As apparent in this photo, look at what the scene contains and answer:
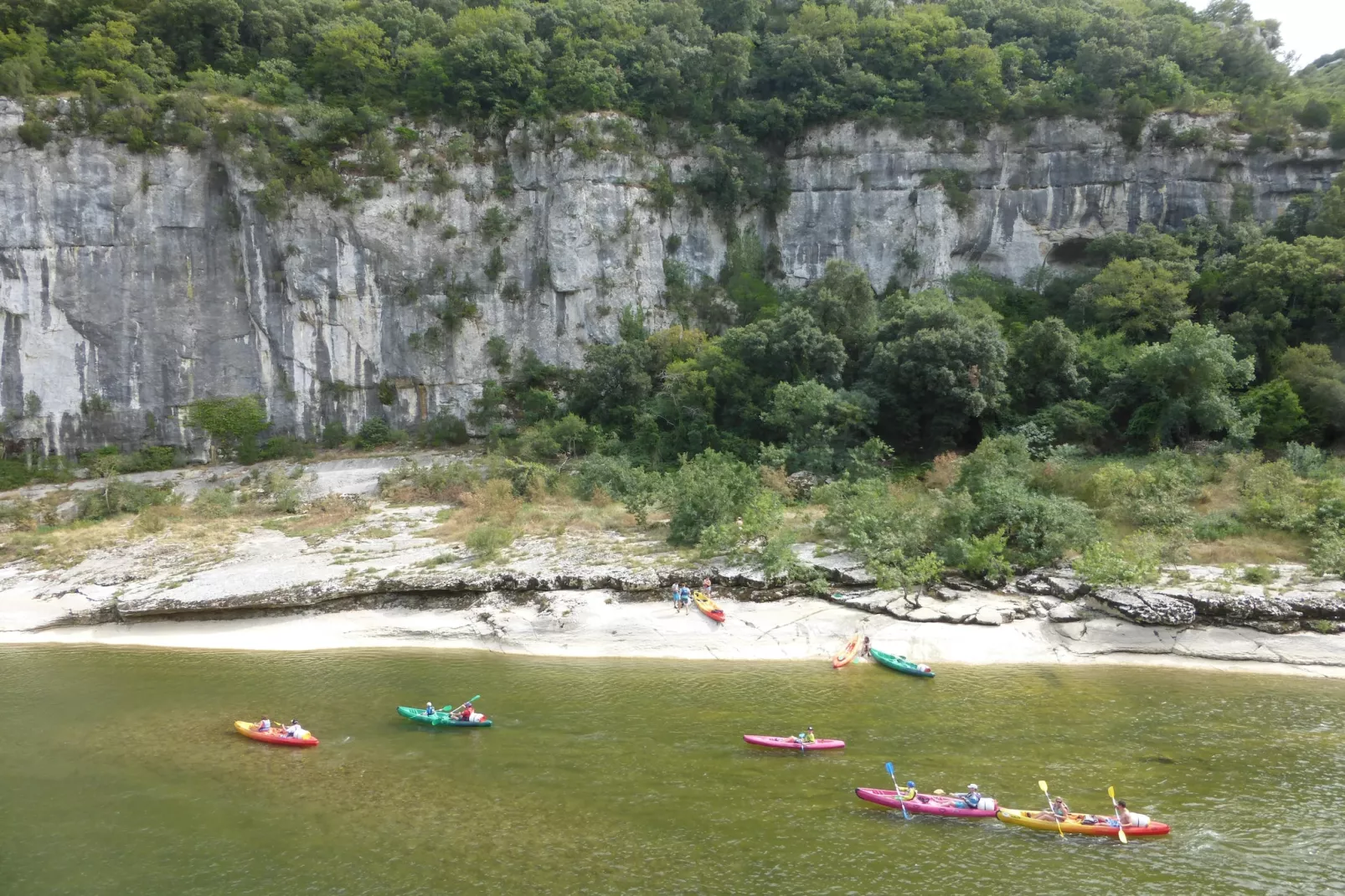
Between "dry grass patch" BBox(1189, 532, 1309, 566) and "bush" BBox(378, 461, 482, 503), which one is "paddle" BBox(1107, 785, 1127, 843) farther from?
"bush" BBox(378, 461, 482, 503)

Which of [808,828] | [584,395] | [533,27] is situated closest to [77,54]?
[533,27]

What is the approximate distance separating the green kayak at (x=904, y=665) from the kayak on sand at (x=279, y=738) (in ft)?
42.5

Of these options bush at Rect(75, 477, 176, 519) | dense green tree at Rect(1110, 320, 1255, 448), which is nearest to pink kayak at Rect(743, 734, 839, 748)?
dense green tree at Rect(1110, 320, 1255, 448)

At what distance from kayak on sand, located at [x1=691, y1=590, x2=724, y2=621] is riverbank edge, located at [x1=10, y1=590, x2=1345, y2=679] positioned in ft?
0.87

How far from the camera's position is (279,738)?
16.8 m

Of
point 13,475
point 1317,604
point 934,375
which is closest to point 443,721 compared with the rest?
point 1317,604

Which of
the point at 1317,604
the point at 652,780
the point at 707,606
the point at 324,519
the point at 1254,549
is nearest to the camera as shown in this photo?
the point at 652,780

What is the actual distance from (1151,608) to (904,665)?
659cm

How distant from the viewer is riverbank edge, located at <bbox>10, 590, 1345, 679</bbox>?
784 inches

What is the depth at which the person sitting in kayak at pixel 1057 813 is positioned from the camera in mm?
12781

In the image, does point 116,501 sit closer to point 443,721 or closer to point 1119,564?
point 443,721

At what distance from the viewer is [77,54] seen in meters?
42.5

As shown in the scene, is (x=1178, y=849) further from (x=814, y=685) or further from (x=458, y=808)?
(x=458, y=808)

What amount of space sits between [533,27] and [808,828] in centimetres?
4824
